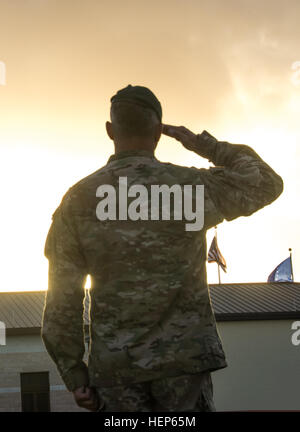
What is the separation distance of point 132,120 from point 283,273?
38.0 metres

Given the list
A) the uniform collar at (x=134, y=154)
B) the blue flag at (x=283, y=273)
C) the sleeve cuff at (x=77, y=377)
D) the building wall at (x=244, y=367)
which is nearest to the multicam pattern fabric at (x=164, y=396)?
the sleeve cuff at (x=77, y=377)

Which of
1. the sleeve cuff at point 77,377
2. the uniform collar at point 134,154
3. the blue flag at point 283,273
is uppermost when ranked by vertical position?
the blue flag at point 283,273

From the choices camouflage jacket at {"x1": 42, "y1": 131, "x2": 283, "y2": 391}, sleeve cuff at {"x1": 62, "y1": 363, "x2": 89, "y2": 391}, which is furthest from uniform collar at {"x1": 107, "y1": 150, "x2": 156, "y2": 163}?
sleeve cuff at {"x1": 62, "y1": 363, "x2": 89, "y2": 391}

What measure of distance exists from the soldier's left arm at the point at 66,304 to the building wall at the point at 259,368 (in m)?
29.4

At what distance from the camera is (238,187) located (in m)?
3.47

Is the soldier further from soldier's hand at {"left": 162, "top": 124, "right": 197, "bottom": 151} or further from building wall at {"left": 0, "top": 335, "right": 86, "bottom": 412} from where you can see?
building wall at {"left": 0, "top": 335, "right": 86, "bottom": 412}

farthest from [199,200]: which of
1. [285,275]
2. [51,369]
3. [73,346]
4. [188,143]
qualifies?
[285,275]

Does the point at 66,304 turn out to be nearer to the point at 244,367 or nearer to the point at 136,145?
the point at 136,145

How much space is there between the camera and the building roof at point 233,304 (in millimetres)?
32750

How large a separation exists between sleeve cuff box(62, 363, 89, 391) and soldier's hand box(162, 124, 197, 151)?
1.04 meters

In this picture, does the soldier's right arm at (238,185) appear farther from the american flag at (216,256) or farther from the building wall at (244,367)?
the american flag at (216,256)

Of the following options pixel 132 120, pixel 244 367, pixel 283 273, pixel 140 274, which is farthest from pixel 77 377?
pixel 283 273

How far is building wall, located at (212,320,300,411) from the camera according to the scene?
32.8 m

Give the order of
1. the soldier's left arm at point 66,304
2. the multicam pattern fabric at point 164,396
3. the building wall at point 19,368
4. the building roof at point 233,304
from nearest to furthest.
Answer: the multicam pattern fabric at point 164,396, the soldier's left arm at point 66,304, the building wall at point 19,368, the building roof at point 233,304
